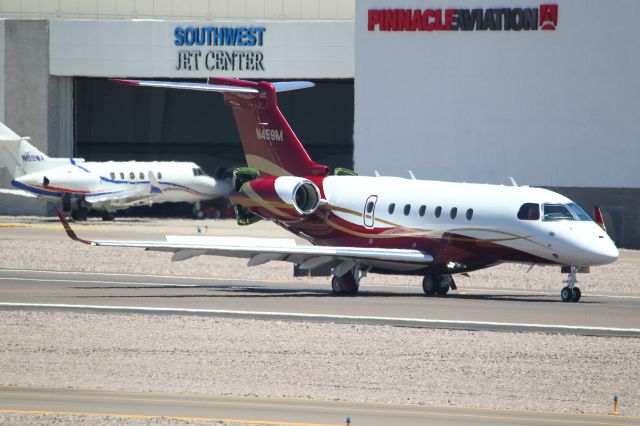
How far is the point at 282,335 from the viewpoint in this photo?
23641 mm

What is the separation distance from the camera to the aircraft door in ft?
106

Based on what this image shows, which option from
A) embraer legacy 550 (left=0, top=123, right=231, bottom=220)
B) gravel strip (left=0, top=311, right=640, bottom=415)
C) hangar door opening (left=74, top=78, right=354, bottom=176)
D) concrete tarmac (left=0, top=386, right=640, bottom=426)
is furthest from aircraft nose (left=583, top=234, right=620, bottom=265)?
hangar door opening (left=74, top=78, right=354, bottom=176)

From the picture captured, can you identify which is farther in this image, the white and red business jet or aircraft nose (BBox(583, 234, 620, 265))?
the white and red business jet

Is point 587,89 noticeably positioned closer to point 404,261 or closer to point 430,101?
point 430,101

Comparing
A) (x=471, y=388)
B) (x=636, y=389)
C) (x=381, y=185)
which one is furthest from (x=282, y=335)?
(x=381, y=185)

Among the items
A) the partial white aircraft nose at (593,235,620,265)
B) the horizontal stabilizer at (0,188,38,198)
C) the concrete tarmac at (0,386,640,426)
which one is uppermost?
the partial white aircraft nose at (593,235,620,265)

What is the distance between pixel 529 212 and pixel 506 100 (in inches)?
917

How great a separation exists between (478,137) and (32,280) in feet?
78.1

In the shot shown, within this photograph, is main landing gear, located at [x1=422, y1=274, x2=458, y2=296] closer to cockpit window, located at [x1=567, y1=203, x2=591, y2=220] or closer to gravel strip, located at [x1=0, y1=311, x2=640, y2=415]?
cockpit window, located at [x1=567, y1=203, x2=591, y2=220]

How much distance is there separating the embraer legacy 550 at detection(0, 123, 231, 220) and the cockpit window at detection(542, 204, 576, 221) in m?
37.5

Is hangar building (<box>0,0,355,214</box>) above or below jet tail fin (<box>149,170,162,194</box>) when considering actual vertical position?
above

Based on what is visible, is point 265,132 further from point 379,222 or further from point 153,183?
point 153,183

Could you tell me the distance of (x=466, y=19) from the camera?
52562mm

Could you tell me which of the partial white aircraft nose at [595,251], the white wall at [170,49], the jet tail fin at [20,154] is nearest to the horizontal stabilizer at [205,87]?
the partial white aircraft nose at [595,251]
